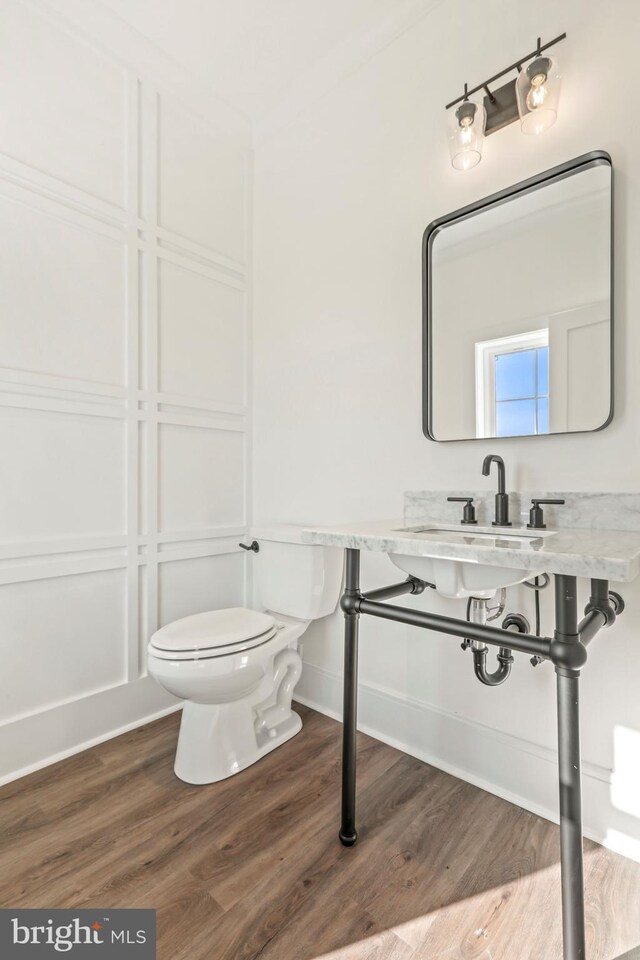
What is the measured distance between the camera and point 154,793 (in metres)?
1.50

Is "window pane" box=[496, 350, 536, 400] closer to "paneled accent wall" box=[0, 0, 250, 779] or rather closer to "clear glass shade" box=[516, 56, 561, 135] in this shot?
"clear glass shade" box=[516, 56, 561, 135]

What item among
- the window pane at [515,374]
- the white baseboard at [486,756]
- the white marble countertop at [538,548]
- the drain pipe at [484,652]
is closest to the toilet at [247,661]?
the white baseboard at [486,756]

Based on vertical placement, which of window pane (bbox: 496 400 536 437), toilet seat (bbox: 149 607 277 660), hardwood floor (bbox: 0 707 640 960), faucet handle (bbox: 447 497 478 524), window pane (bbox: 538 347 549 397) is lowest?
hardwood floor (bbox: 0 707 640 960)

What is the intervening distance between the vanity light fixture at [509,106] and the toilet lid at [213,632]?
1667 mm

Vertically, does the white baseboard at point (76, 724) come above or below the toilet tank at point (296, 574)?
below

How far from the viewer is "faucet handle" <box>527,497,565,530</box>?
4.31 feet

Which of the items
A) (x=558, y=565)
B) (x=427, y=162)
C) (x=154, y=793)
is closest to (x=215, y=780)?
(x=154, y=793)

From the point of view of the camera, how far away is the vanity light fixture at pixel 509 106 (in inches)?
52.2

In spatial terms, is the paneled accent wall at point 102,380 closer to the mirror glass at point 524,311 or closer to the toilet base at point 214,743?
the toilet base at point 214,743

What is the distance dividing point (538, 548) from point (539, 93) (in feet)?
4.25

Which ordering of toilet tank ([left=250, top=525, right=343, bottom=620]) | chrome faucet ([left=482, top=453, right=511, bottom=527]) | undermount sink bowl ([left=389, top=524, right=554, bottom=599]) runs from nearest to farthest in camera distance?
undermount sink bowl ([left=389, top=524, right=554, bottom=599]) < chrome faucet ([left=482, top=453, right=511, bottom=527]) < toilet tank ([left=250, top=525, right=343, bottom=620])

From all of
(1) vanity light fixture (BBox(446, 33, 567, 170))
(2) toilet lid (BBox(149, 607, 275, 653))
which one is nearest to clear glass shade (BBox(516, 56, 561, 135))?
(1) vanity light fixture (BBox(446, 33, 567, 170))

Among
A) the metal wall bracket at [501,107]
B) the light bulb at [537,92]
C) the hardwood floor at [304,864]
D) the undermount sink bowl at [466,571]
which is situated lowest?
the hardwood floor at [304,864]

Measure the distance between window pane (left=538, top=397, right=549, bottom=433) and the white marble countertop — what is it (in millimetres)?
299
